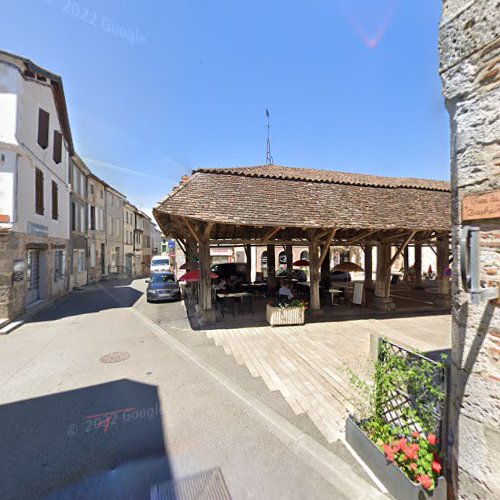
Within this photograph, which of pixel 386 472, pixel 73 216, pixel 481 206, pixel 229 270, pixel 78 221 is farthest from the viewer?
pixel 78 221

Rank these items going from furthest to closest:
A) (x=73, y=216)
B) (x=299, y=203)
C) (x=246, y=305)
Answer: (x=73, y=216), (x=246, y=305), (x=299, y=203)

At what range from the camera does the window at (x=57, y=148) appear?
46.6 ft

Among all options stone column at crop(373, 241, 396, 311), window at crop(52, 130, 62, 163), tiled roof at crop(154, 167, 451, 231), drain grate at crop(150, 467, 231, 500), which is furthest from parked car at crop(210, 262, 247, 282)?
drain grate at crop(150, 467, 231, 500)

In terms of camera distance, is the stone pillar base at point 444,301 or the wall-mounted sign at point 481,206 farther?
the stone pillar base at point 444,301

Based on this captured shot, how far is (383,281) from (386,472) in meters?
9.66

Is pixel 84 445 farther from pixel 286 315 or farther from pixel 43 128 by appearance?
pixel 43 128

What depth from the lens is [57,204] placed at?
1448 cm

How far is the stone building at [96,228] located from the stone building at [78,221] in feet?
2.83

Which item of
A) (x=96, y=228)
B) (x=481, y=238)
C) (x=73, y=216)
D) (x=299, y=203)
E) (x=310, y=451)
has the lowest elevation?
(x=310, y=451)

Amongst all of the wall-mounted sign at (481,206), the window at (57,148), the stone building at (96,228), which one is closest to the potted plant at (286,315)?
the wall-mounted sign at (481,206)

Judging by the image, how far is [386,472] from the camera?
2.81m

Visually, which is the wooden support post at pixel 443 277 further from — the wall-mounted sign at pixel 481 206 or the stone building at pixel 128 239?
the stone building at pixel 128 239

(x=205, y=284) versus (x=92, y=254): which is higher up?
(x=92, y=254)

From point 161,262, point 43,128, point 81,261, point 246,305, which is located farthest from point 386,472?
point 161,262
